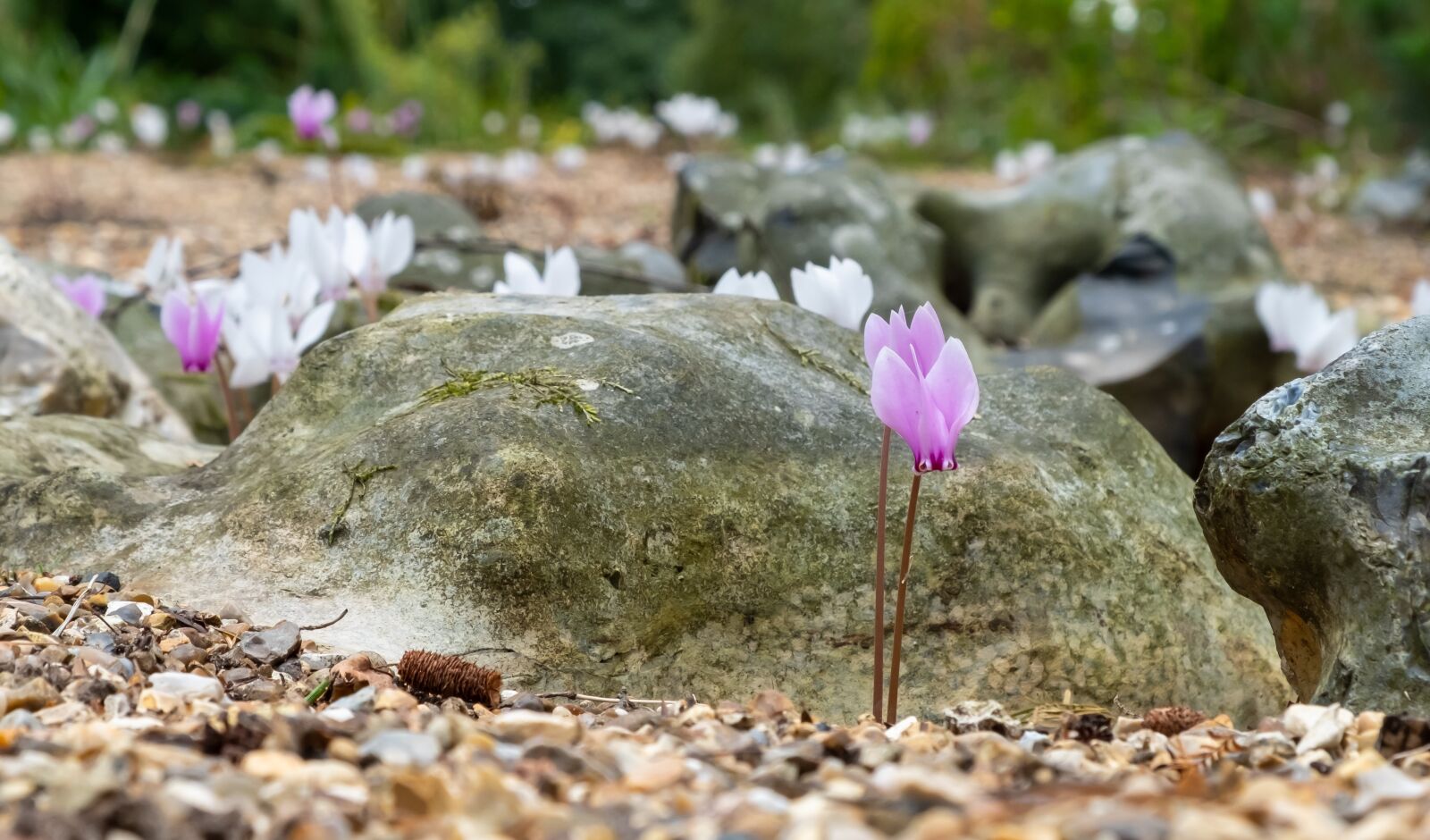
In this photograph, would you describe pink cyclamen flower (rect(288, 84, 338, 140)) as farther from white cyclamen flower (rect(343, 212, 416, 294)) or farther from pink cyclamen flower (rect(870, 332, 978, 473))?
pink cyclamen flower (rect(870, 332, 978, 473))

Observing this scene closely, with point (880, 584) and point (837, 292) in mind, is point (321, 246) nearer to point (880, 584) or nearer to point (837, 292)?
point (837, 292)

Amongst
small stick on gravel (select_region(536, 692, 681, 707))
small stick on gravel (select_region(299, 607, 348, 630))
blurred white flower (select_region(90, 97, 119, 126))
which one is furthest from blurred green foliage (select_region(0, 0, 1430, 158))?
small stick on gravel (select_region(299, 607, 348, 630))

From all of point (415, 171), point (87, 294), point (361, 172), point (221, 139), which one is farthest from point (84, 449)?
point (221, 139)

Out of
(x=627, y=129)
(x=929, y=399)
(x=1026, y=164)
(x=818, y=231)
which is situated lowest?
(x=929, y=399)

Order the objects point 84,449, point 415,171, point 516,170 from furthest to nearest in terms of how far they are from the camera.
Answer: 1. point 516,170
2. point 415,171
3. point 84,449

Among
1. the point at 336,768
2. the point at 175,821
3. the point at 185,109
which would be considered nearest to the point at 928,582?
the point at 336,768

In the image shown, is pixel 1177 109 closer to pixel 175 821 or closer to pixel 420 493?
pixel 420 493
